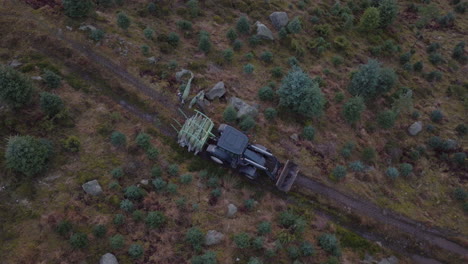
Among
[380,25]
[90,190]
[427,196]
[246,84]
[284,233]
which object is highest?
[380,25]

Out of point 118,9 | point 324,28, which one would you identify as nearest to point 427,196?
point 324,28

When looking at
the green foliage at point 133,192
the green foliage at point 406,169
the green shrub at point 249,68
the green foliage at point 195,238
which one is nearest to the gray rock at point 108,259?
the green foliage at point 133,192

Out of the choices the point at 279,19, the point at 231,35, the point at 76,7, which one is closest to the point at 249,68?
the point at 231,35

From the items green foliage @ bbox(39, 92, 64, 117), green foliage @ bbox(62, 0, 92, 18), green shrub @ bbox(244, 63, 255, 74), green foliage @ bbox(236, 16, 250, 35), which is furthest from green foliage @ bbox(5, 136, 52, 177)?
green foliage @ bbox(236, 16, 250, 35)

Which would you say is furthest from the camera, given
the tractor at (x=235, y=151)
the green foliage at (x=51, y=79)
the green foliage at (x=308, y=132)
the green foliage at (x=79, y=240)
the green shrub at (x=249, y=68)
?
the green shrub at (x=249, y=68)

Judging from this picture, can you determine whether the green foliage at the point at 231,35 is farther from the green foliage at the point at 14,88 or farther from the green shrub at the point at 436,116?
the green shrub at the point at 436,116

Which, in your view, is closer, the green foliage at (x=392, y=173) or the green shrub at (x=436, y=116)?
the green foliage at (x=392, y=173)

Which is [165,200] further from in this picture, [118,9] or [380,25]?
[380,25]
